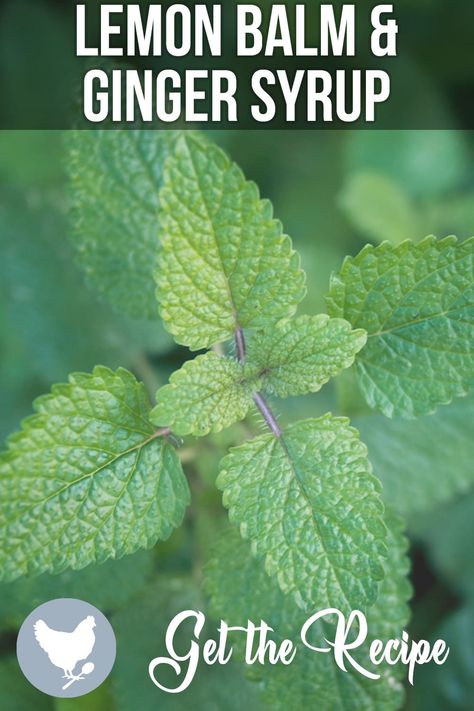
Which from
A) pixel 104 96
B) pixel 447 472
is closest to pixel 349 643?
pixel 447 472

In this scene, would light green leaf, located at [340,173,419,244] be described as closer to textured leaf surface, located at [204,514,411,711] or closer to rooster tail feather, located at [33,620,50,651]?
textured leaf surface, located at [204,514,411,711]

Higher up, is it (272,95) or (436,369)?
(272,95)

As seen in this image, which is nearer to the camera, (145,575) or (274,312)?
(274,312)

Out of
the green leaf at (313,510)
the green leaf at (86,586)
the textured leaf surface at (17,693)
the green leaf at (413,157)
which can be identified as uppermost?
the green leaf at (413,157)

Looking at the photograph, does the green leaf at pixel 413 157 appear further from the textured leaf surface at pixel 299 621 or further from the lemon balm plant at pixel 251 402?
the textured leaf surface at pixel 299 621

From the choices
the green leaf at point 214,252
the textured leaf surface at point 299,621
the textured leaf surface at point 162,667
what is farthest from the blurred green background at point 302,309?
the green leaf at point 214,252

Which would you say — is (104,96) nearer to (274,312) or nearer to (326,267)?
(274,312)
